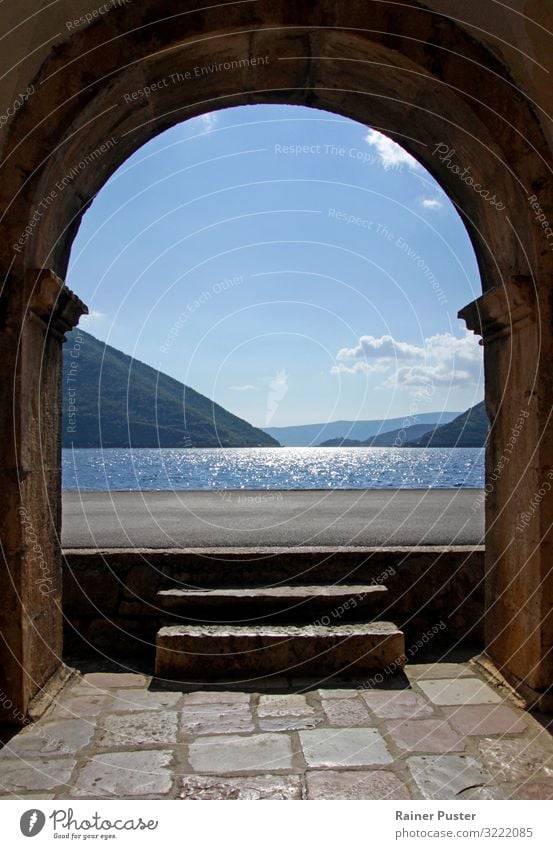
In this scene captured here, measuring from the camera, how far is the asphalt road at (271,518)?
21.6 feet

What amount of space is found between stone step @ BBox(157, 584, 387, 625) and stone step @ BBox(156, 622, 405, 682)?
0.33 meters

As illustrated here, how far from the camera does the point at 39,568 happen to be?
12.8 ft

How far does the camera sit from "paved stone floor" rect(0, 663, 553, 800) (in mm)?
2797

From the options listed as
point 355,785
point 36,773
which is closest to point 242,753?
point 355,785

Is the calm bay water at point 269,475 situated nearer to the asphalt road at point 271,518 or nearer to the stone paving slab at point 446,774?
the asphalt road at point 271,518

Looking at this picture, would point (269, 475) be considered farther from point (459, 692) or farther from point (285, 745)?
point (285, 745)

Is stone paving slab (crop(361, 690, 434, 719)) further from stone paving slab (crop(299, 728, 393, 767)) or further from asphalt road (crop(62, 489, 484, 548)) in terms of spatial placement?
asphalt road (crop(62, 489, 484, 548))

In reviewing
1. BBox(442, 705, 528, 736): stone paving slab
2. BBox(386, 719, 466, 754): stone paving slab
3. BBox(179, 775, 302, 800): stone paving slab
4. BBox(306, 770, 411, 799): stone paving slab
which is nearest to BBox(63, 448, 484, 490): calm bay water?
BBox(442, 705, 528, 736): stone paving slab

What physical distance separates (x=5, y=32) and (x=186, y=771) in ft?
12.6

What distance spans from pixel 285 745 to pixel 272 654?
45.3 inches

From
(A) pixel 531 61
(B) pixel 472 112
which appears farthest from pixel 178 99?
(A) pixel 531 61

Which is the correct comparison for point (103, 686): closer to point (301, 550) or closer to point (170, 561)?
point (170, 561)

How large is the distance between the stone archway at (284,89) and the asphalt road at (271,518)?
230 centimetres

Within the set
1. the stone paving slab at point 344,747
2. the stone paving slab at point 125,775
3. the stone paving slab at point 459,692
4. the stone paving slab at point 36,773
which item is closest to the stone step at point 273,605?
the stone paving slab at point 459,692
